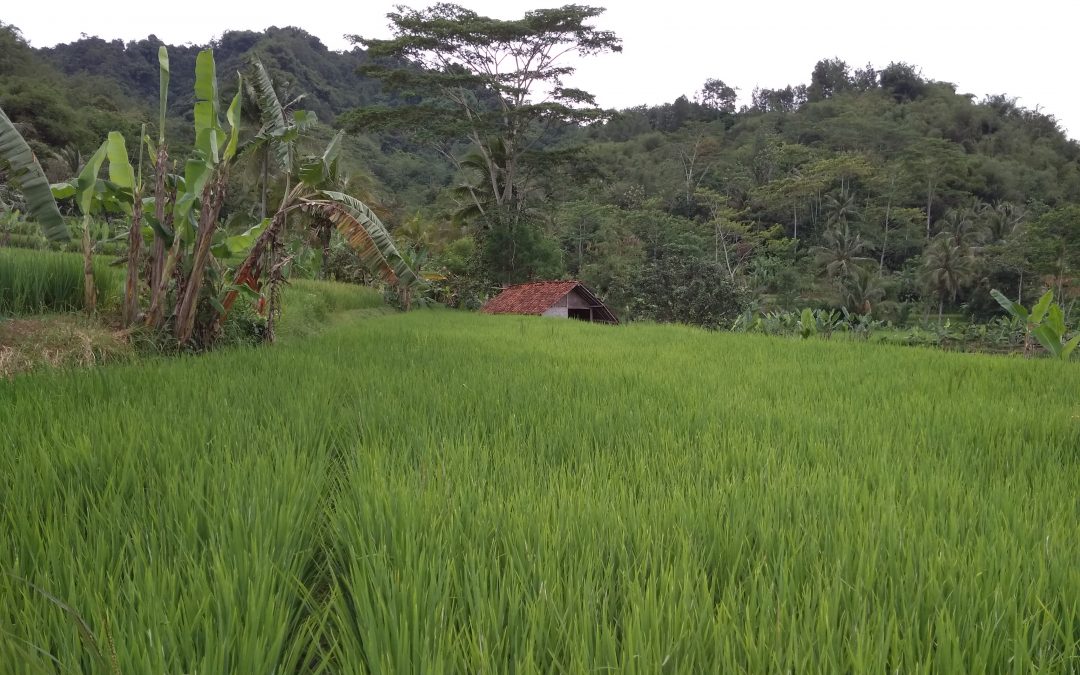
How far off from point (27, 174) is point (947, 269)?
135 feet

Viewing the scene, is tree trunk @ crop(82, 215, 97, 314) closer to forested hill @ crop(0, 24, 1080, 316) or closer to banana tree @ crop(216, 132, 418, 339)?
banana tree @ crop(216, 132, 418, 339)

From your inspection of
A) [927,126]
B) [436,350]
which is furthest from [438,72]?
[927,126]

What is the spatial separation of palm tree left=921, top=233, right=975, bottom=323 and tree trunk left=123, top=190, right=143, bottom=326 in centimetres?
3903

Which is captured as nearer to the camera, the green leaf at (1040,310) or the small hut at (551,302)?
the green leaf at (1040,310)

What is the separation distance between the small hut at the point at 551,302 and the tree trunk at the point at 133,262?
13.0 m

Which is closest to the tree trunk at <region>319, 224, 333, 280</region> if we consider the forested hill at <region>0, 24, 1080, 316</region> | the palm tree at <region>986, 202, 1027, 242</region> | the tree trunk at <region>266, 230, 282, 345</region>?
the forested hill at <region>0, 24, 1080, 316</region>

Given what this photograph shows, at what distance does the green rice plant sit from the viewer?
15.1 feet

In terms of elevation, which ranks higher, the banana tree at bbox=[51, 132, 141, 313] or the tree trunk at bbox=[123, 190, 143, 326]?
the banana tree at bbox=[51, 132, 141, 313]

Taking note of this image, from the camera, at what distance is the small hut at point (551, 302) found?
1803 centimetres

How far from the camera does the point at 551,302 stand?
17859mm

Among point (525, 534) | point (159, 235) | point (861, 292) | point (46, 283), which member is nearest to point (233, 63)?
point (861, 292)

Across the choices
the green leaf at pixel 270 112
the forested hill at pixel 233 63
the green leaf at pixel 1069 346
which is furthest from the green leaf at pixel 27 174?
the forested hill at pixel 233 63

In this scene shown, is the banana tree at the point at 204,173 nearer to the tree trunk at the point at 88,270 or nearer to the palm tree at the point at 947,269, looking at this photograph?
the tree trunk at the point at 88,270

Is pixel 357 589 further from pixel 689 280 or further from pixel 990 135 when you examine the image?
pixel 990 135
